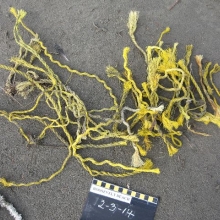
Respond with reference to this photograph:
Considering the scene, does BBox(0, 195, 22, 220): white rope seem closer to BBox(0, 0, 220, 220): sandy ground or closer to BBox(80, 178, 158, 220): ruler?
BBox(0, 0, 220, 220): sandy ground

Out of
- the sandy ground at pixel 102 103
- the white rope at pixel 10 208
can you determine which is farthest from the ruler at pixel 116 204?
the white rope at pixel 10 208

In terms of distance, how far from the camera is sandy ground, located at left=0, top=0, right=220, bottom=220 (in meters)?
1.70

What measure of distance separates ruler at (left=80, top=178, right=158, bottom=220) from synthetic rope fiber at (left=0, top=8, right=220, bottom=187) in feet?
0.28

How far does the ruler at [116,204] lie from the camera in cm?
A: 168

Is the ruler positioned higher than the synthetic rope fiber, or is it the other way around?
the synthetic rope fiber

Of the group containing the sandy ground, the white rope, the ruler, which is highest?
the sandy ground

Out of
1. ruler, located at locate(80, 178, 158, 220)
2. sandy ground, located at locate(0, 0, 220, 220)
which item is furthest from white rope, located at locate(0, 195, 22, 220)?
ruler, located at locate(80, 178, 158, 220)

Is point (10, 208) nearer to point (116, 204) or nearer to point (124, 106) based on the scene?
point (116, 204)

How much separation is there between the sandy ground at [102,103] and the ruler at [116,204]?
0.11 feet

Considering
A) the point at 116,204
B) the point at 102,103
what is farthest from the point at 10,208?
the point at 102,103

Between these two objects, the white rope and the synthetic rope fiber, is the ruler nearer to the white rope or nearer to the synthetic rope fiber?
the synthetic rope fiber

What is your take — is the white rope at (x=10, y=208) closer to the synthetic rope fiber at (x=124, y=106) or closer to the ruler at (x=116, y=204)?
the synthetic rope fiber at (x=124, y=106)

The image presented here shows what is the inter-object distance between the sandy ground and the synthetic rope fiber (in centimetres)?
5

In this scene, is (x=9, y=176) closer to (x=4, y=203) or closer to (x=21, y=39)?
(x=4, y=203)
